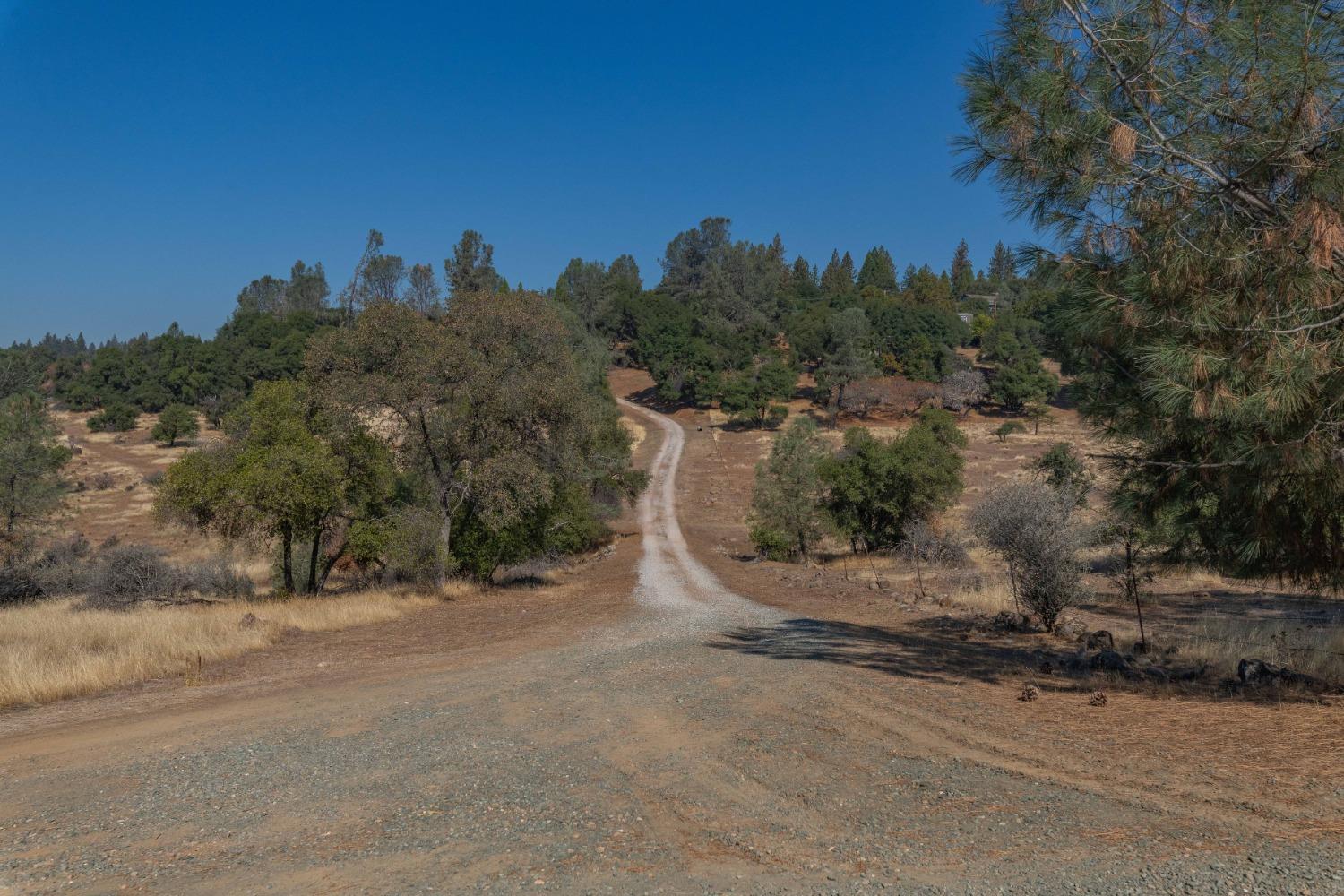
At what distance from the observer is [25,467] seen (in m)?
32.4

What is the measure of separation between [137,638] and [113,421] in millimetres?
85835

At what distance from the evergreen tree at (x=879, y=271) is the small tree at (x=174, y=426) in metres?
103

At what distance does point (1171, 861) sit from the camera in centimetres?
443

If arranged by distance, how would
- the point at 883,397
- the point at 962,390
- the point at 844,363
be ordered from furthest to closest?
the point at 962,390, the point at 844,363, the point at 883,397

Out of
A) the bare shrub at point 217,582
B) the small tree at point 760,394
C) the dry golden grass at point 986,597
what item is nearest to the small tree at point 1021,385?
the small tree at point 760,394

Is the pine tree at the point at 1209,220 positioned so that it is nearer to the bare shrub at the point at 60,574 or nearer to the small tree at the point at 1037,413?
the bare shrub at the point at 60,574

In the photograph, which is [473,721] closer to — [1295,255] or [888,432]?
[1295,255]

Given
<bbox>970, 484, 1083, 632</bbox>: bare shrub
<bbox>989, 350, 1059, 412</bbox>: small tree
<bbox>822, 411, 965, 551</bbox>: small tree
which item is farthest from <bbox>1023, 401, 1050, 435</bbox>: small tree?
<bbox>970, 484, 1083, 632</bbox>: bare shrub

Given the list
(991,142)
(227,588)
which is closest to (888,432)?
(227,588)

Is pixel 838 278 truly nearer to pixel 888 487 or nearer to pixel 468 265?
pixel 468 265

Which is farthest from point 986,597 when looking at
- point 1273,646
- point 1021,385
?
point 1021,385

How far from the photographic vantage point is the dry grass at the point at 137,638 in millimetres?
10195

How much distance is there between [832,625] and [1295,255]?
10.0m

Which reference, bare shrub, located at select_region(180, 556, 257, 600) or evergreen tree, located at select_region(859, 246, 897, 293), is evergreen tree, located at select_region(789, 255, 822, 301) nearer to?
evergreen tree, located at select_region(859, 246, 897, 293)
